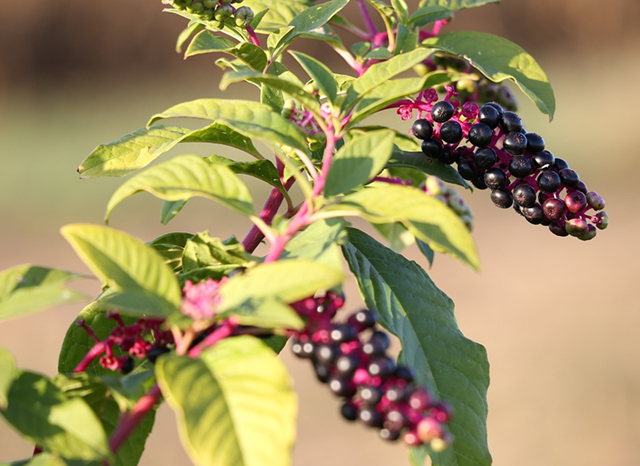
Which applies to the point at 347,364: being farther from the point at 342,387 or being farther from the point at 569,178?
the point at 569,178

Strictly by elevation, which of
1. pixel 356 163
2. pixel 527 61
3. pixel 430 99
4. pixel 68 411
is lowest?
pixel 68 411

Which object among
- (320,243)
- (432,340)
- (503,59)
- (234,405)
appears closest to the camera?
(234,405)

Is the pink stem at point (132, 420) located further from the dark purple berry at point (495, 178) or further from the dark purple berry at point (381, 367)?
the dark purple berry at point (495, 178)

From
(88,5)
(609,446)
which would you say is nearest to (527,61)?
(609,446)

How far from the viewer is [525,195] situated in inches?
29.7

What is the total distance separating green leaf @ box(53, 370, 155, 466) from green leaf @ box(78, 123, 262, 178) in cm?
24

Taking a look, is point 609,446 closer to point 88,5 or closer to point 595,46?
point 595,46

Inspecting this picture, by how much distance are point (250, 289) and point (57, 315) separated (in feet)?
12.6

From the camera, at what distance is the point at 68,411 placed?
0.47 meters

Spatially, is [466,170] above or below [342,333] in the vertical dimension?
above

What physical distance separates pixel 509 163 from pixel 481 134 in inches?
1.8

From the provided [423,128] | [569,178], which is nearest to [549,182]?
[569,178]

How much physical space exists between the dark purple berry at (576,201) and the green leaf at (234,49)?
0.34m

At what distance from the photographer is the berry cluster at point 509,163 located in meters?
0.75
